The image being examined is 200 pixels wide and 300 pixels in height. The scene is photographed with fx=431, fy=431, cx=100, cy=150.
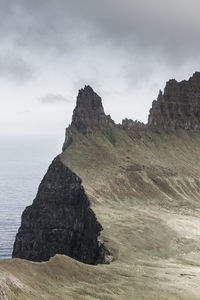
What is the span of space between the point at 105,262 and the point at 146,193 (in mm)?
75755

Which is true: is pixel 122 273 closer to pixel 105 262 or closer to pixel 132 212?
pixel 105 262

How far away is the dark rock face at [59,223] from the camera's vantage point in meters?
132

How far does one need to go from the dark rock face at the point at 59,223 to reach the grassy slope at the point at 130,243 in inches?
170

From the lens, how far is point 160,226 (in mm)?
131500

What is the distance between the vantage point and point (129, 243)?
368 feet

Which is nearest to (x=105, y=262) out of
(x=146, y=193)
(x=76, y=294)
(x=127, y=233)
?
(x=127, y=233)

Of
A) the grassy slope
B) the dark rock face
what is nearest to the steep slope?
the grassy slope

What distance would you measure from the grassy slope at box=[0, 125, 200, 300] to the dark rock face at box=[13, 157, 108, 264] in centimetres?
431

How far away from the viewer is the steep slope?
7575 cm

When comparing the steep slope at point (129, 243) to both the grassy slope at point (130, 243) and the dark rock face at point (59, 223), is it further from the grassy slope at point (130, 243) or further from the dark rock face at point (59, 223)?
the dark rock face at point (59, 223)

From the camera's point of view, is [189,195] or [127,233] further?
[189,195]

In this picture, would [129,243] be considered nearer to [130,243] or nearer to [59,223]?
[130,243]

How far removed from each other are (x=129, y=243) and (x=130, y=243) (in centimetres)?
33

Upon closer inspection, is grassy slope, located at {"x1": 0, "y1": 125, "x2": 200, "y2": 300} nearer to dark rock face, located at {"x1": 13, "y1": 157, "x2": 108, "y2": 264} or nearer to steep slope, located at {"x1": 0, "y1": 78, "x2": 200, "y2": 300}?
steep slope, located at {"x1": 0, "y1": 78, "x2": 200, "y2": 300}
